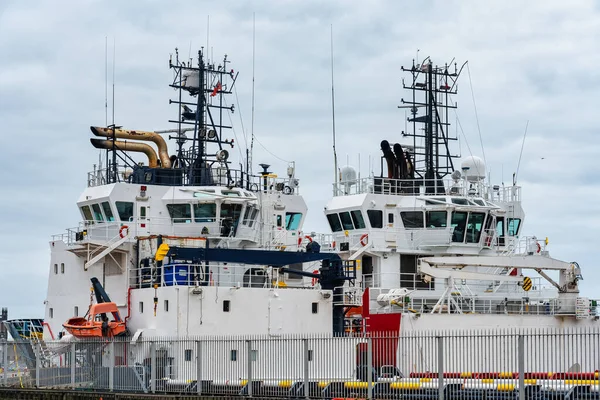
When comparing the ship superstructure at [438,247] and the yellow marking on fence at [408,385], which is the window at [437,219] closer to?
the ship superstructure at [438,247]

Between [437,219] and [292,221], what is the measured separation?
274 inches

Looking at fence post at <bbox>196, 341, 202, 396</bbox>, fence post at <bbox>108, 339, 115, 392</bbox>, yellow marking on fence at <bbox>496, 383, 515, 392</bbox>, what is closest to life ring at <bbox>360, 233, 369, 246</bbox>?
fence post at <bbox>108, 339, 115, 392</bbox>

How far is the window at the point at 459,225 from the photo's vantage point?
55.0m

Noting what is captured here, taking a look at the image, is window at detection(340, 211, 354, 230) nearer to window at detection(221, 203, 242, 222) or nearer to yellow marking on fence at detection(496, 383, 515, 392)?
window at detection(221, 203, 242, 222)

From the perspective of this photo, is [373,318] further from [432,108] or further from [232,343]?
[432,108]

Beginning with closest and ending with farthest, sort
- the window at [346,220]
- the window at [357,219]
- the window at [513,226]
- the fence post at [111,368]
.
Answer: the fence post at [111,368] < the window at [357,219] < the window at [346,220] < the window at [513,226]

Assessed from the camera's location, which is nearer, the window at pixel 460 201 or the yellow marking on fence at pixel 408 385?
the yellow marking on fence at pixel 408 385

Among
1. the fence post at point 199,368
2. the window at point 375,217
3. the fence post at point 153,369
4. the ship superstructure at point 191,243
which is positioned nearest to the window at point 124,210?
the ship superstructure at point 191,243

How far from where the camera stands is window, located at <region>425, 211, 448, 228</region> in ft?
180

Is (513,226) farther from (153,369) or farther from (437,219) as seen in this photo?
(153,369)

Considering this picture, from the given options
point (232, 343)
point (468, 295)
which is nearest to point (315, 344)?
point (232, 343)

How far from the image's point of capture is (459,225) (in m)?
55.1

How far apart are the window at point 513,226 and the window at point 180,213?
17.8m

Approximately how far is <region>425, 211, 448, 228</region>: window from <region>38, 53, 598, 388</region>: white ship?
2.7 inches
